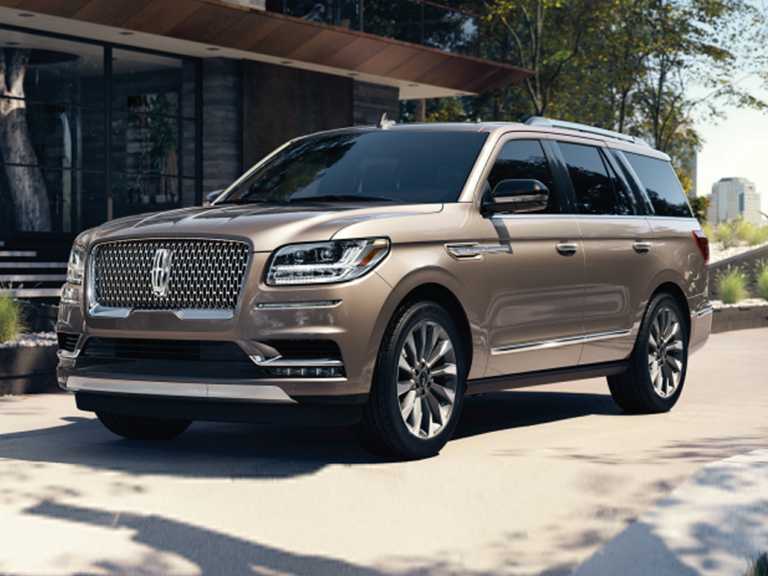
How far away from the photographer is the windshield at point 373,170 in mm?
9055

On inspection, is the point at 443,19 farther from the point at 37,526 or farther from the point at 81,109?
the point at 37,526

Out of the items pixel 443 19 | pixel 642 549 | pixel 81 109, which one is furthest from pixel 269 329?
pixel 443 19

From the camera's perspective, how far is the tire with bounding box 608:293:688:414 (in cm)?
1090

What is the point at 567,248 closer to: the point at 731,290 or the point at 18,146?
the point at 18,146

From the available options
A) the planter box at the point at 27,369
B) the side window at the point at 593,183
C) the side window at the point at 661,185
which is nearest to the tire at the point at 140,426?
the planter box at the point at 27,369

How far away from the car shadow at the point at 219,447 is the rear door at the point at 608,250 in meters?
0.86

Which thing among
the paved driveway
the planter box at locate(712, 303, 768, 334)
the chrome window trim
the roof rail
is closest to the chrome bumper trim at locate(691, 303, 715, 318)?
the paved driveway

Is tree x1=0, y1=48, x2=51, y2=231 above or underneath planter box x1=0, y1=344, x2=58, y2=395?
above

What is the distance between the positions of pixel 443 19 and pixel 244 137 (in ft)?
19.8

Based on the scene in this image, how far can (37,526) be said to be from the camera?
21.2 feet

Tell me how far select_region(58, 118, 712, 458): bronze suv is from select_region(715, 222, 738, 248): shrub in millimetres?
29556

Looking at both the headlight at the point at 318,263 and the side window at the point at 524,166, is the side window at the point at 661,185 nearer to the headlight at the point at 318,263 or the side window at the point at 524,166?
the side window at the point at 524,166

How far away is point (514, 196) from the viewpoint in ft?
29.5

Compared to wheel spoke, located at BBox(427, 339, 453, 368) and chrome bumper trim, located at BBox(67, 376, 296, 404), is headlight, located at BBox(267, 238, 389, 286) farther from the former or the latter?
wheel spoke, located at BBox(427, 339, 453, 368)
